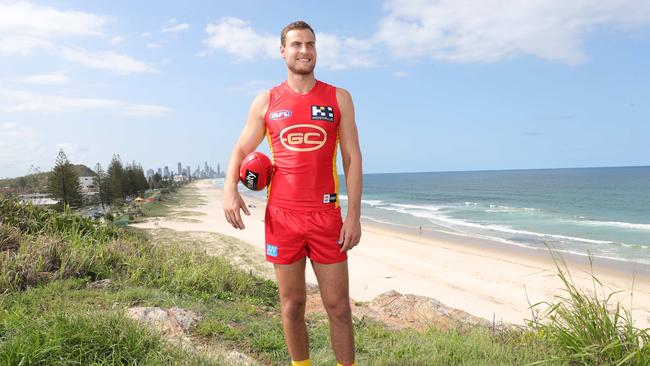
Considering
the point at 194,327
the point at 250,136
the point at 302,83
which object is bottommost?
the point at 194,327

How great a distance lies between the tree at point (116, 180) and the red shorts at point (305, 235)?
2187 inches

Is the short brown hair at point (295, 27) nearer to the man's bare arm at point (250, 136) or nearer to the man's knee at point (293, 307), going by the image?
the man's bare arm at point (250, 136)

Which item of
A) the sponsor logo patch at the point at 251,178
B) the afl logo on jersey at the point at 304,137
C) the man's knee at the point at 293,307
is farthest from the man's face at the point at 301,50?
the man's knee at the point at 293,307

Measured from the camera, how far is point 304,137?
3.11m

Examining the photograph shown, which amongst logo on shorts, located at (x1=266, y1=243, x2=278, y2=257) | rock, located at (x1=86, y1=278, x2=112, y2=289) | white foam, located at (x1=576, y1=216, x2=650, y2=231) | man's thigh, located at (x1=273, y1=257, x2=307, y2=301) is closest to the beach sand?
rock, located at (x1=86, y1=278, x2=112, y2=289)

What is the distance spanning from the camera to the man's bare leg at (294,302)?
3168mm

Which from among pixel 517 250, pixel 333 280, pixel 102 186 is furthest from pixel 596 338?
pixel 102 186

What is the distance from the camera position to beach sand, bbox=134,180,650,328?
1379cm

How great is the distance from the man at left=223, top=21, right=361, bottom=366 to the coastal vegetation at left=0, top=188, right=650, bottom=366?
1046 millimetres

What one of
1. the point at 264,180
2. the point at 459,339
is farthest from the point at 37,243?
the point at 459,339

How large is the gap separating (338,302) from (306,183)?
859 millimetres

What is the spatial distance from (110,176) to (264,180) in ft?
205

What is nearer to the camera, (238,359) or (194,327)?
(238,359)

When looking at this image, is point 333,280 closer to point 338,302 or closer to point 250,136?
point 338,302
